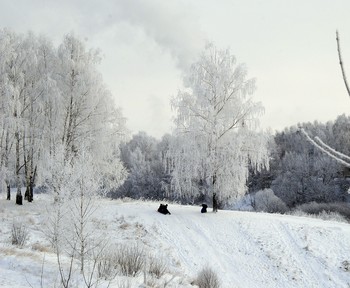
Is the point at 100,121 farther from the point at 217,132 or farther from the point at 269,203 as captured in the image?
the point at 269,203

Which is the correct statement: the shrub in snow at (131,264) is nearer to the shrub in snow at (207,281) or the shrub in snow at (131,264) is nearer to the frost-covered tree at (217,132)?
the shrub in snow at (207,281)

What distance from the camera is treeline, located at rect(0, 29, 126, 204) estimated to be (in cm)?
2078

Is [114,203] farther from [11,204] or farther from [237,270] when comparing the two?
[237,270]

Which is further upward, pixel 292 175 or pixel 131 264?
pixel 292 175

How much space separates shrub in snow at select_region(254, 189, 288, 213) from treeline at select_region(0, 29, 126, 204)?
27.5 m

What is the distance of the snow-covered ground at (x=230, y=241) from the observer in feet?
46.7

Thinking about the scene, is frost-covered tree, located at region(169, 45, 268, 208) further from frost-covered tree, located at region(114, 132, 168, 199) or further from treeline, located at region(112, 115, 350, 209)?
frost-covered tree, located at region(114, 132, 168, 199)

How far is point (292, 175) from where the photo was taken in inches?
2156

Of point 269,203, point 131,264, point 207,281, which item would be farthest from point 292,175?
point 131,264

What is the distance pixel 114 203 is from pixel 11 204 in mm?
5154

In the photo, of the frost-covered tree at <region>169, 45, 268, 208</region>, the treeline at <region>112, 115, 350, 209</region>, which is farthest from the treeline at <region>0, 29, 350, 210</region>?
the treeline at <region>112, 115, 350, 209</region>

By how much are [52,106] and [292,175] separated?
40.5 m

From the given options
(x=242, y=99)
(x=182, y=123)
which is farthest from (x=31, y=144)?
(x=242, y=99)

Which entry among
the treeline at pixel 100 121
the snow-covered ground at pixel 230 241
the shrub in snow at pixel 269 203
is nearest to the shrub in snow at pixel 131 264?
the snow-covered ground at pixel 230 241
